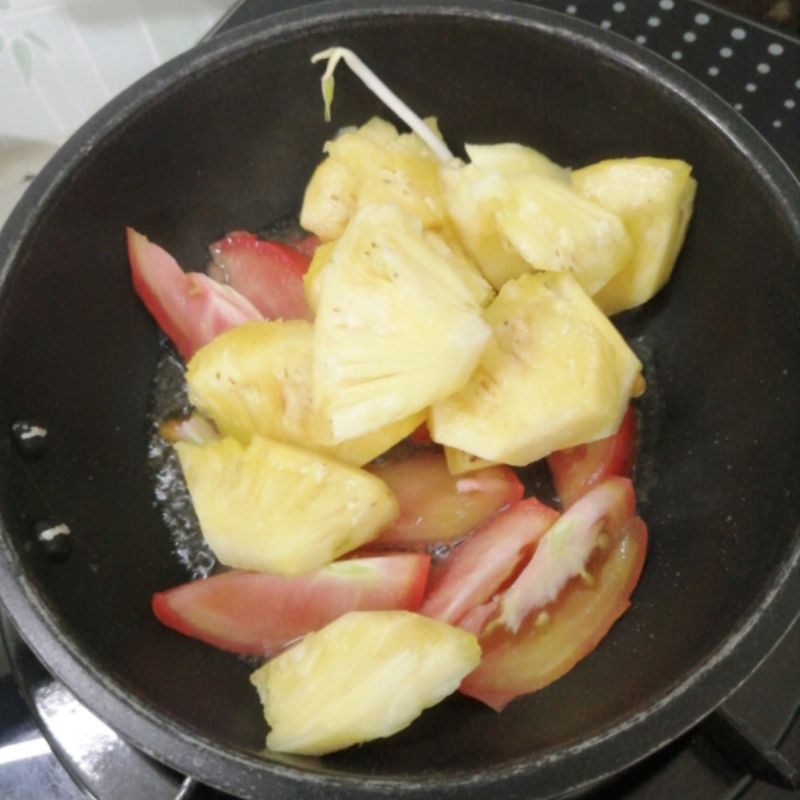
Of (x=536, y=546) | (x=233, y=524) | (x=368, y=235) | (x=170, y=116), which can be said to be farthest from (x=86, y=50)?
(x=536, y=546)

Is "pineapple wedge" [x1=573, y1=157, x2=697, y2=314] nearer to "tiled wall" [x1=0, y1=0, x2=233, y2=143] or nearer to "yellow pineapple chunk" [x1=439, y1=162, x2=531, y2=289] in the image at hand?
"yellow pineapple chunk" [x1=439, y1=162, x2=531, y2=289]

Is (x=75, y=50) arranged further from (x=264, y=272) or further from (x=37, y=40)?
(x=264, y=272)

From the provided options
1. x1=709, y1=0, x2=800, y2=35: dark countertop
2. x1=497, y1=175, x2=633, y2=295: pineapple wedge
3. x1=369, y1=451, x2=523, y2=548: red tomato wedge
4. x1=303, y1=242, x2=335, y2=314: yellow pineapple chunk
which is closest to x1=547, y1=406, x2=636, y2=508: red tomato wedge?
x1=369, y1=451, x2=523, y2=548: red tomato wedge

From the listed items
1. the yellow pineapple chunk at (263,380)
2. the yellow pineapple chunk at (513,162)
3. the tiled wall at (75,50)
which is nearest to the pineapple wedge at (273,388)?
the yellow pineapple chunk at (263,380)

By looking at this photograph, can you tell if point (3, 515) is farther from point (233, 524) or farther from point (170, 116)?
point (170, 116)

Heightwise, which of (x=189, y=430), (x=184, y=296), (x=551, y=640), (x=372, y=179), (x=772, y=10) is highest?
(x=772, y=10)

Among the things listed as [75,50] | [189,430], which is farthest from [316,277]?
[75,50]
